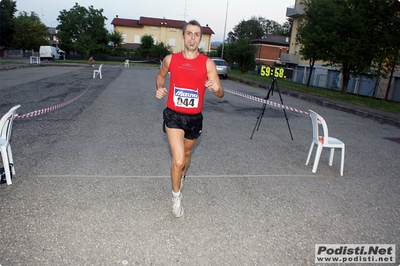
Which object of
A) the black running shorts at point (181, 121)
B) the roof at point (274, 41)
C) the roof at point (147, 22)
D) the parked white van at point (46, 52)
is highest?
the roof at point (147, 22)

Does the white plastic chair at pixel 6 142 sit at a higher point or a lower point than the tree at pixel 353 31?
lower

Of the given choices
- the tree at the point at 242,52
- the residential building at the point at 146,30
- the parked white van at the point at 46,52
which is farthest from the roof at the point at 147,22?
the tree at the point at 242,52

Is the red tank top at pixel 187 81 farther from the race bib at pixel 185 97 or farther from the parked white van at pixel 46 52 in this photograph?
the parked white van at pixel 46 52

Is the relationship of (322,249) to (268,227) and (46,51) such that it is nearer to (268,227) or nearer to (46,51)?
(268,227)

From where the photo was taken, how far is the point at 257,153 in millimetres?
7191

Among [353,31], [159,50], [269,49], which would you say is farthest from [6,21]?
[353,31]

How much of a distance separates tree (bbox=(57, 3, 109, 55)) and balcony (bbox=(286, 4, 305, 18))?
1584 inches

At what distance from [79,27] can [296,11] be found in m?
49.6

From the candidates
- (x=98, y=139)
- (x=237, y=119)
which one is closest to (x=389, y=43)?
(x=237, y=119)

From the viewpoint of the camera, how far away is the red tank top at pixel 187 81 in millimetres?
4086

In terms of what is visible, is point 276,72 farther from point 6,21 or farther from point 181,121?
point 6,21

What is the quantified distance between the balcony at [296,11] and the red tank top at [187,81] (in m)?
44.2

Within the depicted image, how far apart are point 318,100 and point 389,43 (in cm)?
655

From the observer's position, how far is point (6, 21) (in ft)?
178
